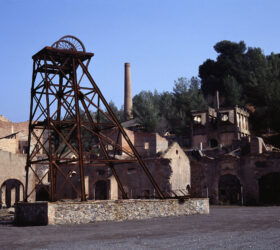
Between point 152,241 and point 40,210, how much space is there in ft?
21.4

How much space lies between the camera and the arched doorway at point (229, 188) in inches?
1366

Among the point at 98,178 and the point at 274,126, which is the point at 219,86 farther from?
the point at 98,178

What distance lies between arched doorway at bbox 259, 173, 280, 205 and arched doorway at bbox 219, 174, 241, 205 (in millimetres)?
1982

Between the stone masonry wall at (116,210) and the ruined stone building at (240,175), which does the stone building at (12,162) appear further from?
the stone masonry wall at (116,210)

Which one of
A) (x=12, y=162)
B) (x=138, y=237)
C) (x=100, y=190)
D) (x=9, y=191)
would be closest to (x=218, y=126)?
(x=100, y=190)

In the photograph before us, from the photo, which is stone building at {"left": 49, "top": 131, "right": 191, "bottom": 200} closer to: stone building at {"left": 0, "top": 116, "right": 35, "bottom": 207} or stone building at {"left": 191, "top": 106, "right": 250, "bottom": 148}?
stone building at {"left": 0, "top": 116, "right": 35, "bottom": 207}

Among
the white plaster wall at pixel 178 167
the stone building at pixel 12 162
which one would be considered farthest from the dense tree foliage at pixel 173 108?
the white plaster wall at pixel 178 167

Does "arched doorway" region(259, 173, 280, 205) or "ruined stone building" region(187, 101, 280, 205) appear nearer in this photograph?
"ruined stone building" region(187, 101, 280, 205)

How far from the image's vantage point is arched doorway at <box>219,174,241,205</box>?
114ft

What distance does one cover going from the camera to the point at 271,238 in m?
10.7

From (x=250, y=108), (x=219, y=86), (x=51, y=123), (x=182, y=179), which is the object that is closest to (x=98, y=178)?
(x=182, y=179)

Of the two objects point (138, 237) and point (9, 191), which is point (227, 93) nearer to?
point (9, 191)

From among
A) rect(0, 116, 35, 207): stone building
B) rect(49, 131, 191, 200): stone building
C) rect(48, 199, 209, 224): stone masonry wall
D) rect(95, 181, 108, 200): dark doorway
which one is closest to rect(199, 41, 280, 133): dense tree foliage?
rect(49, 131, 191, 200): stone building

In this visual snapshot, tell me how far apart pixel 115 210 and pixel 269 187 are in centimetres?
2155
